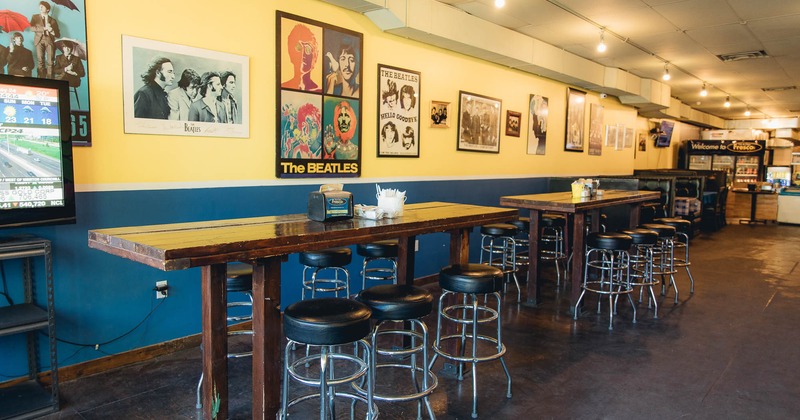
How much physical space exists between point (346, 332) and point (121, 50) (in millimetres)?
2387

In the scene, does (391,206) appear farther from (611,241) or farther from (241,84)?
(611,241)

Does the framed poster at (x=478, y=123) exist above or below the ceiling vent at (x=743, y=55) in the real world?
below

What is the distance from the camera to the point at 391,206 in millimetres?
2721

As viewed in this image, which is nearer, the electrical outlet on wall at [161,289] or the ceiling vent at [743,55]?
the electrical outlet on wall at [161,289]

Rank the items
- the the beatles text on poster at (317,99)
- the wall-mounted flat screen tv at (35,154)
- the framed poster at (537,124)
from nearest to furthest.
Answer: the wall-mounted flat screen tv at (35,154) < the the beatles text on poster at (317,99) < the framed poster at (537,124)

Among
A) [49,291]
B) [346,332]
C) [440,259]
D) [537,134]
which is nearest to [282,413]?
[346,332]

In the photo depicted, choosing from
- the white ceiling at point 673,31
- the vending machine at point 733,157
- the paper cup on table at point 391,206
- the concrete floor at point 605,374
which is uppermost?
the white ceiling at point 673,31

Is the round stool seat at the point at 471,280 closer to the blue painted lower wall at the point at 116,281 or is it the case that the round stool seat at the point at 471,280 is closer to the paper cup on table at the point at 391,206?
the paper cup on table at the point at 391,206

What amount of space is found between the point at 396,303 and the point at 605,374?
5.50 feet

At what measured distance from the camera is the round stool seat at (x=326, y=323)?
2.04 m

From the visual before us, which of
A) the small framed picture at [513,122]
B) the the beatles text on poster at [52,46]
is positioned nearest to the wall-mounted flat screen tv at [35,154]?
the the beatles text on poster at [52,46]

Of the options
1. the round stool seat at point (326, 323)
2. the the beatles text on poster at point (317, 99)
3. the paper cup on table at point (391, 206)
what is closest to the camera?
the round stool seat at point (326, 323)

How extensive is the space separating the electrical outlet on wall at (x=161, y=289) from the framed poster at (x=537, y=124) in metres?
5.25

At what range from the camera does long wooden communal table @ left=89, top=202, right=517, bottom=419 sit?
1848 millimetres
